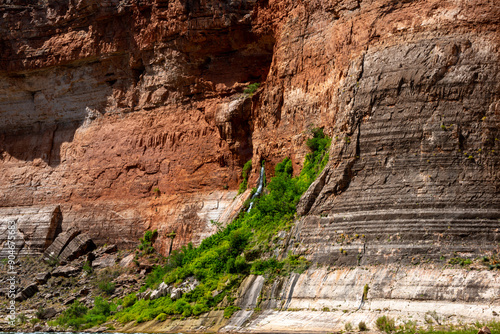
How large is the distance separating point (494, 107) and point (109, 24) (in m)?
21.1

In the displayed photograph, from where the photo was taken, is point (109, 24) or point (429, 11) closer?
point (429, 11)

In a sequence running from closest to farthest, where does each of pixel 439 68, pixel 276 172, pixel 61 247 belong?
1. pixel 439 68
2. pixel 276 172
3. pixel 61 247

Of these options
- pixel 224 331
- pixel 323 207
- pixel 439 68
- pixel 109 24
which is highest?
pixel 109 24

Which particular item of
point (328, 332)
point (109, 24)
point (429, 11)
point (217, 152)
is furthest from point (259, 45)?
point (328, 332)

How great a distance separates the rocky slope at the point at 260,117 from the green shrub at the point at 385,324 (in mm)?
1739

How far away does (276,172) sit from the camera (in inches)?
1027

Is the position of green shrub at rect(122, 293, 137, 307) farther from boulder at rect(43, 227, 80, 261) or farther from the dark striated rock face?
boulder at rect(43, 227, 80, 261)

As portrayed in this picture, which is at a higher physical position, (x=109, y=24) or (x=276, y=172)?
(x=109, y=24)

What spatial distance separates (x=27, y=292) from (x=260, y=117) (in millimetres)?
12964

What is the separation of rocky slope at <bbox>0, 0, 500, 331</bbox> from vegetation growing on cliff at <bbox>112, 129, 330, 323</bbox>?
991 millimetres

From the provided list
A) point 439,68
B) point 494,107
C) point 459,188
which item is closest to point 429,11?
point 439,68

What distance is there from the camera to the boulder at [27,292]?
28453mm

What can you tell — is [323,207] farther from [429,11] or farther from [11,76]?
[11,76]

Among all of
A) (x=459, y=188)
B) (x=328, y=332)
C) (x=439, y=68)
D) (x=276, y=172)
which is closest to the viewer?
(x=328, y=332)
